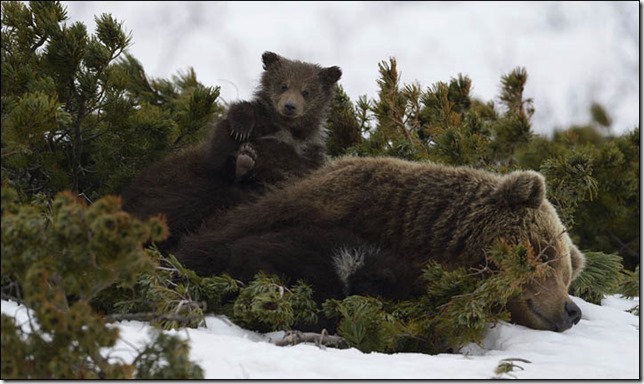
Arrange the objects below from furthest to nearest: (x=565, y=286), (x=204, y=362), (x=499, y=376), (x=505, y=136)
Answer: (x=505, y=136) → (x=565, y=286) → (x=499, y=376) → (x=204, y=362)

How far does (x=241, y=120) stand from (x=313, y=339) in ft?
10.3

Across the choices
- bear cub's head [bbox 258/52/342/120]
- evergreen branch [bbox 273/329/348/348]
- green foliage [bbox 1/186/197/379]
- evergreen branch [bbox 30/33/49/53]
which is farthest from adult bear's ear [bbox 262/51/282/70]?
green foliage [bbox 1/186/197/379]

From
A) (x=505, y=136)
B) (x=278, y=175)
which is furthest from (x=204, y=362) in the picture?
(x=505, y=136)

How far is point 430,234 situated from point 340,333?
1238 millimetres

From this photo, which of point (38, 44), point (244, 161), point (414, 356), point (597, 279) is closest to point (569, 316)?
point (414, 356)

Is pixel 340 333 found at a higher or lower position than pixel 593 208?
lower

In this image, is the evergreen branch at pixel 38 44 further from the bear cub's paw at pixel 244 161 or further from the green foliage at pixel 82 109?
the bear cub's paw at pixel 244 161

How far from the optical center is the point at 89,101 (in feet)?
27.1

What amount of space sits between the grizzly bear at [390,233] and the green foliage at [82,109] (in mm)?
1637

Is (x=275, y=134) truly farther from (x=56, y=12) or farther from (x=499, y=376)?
(x=499, y=376)

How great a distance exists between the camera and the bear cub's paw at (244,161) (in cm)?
838

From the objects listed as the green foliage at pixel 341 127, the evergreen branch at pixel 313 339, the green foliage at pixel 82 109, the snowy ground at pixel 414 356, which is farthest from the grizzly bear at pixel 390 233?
the green foliage at pixel 341 127

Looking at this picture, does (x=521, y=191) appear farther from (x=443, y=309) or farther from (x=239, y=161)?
(x=239, y=161)

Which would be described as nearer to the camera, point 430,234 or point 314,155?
point 430,234
